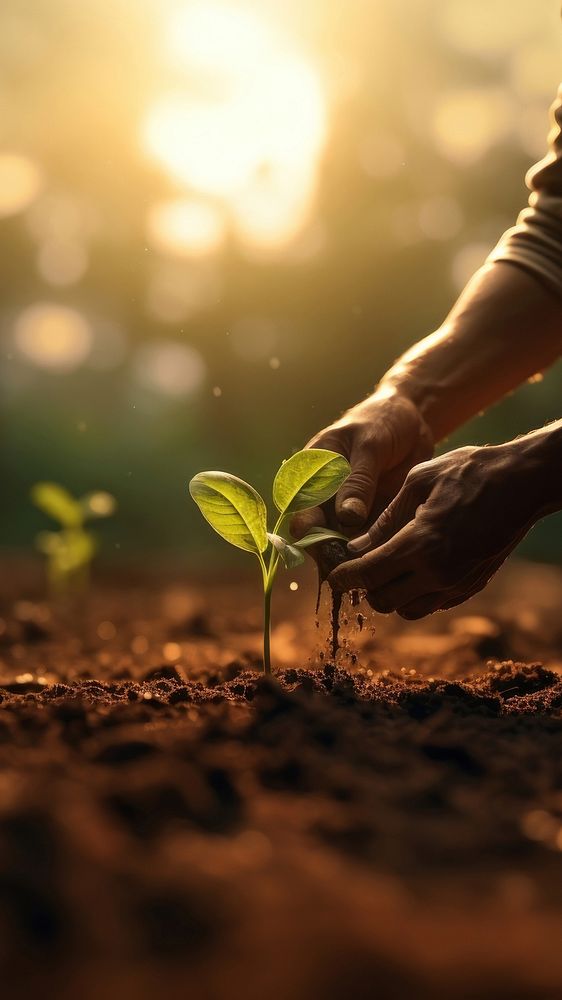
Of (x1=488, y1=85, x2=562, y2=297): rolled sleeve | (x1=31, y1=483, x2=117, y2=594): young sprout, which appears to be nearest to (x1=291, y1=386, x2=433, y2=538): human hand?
(x1=488, y1=85, x2=562, y2=297): rolled sleeve

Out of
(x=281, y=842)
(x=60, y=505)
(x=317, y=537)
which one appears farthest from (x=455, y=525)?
(x=60, y=505)

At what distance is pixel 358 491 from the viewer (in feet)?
6.64

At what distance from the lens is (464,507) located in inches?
66.1

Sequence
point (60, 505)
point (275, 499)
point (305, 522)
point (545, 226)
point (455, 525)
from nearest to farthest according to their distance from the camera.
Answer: point (455, 525)
point (275, 499)
point (305, 522)
point (545, 226)
point (60, 505)

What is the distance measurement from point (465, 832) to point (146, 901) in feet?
1.31

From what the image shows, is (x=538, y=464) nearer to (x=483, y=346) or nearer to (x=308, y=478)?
(x=308, y=478)

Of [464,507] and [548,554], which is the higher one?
[464,507]

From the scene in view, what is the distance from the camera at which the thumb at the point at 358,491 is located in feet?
6.52

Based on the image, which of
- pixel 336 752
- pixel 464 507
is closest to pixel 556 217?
pixel 464 507

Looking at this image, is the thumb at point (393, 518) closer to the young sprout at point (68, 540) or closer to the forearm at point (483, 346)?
the forearm at point (483, 346)

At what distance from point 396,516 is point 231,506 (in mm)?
396

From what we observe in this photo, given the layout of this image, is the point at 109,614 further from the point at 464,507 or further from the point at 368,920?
the point at 368,920

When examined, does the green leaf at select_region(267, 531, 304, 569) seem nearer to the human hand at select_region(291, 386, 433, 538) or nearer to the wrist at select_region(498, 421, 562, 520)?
the human hand at select_region(291, 386, 433, 538)

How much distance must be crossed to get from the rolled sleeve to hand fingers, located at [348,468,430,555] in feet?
2.90
